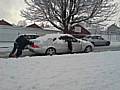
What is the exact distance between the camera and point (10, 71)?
297 inches

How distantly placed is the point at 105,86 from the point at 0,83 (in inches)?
97.2

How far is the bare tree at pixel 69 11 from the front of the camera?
122ft

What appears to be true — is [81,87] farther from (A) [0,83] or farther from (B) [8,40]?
(B) [8,40]

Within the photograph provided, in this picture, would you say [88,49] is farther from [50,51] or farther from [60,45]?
[50,51]

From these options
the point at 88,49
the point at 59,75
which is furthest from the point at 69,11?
the point at 59,75

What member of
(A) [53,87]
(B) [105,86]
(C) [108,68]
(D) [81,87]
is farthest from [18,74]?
(C) [108,68]

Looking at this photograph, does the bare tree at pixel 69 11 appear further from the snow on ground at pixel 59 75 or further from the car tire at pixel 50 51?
the snow on ground at pixel 59 75

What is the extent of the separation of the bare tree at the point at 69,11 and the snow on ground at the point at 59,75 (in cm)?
2844

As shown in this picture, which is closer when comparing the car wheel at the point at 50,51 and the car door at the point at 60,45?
the car wheel at the point at 50,51

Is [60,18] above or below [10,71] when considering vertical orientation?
above

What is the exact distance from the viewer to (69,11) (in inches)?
1479

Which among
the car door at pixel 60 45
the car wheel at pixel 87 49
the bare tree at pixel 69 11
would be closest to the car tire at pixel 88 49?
the car wheel at pixel 87 49

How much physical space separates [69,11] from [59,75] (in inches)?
1208

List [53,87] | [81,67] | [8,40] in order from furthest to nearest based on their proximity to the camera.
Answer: [8,40] → [81,67] → [53,87]
